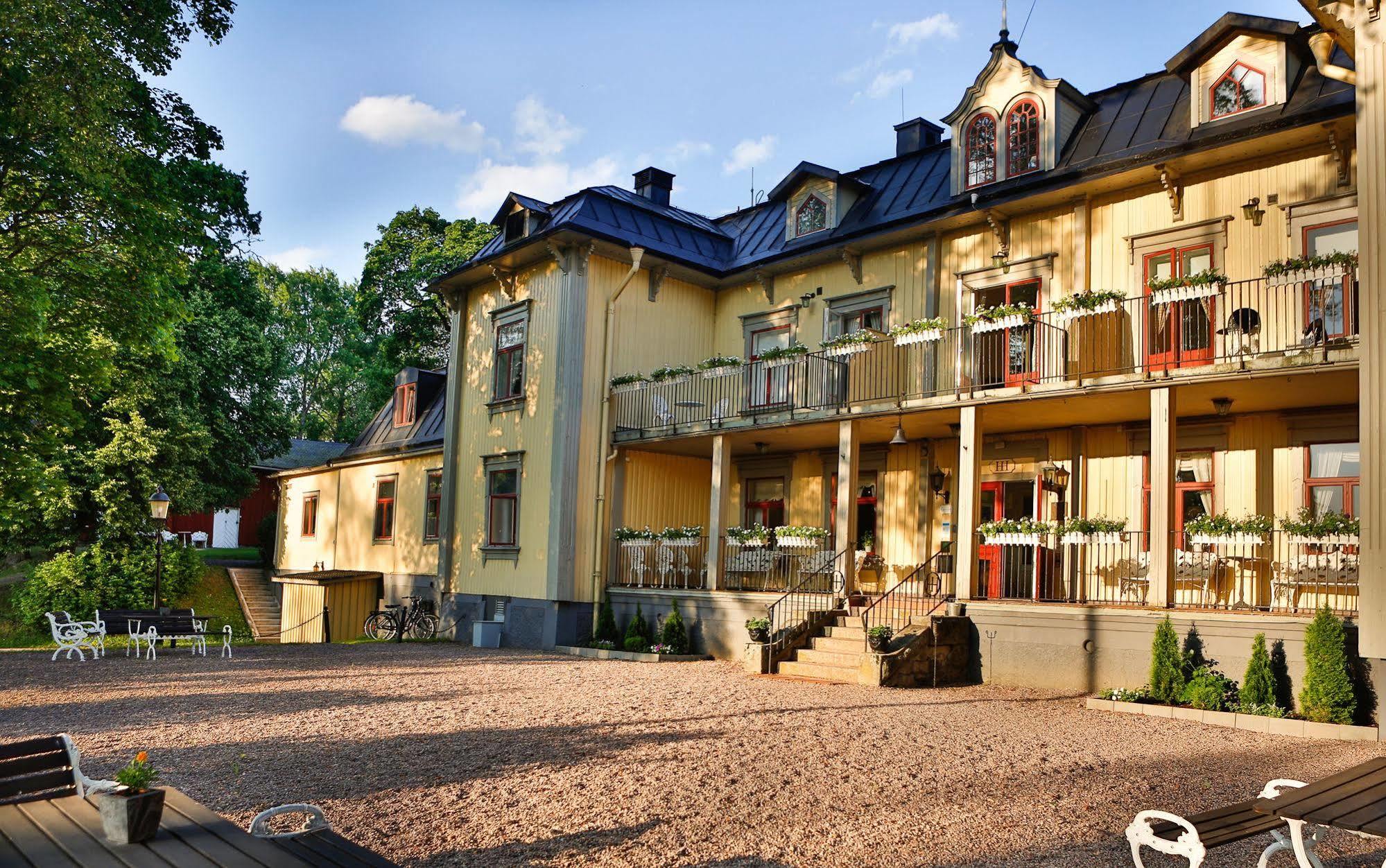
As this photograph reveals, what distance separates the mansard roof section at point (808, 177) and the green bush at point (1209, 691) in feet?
35.1

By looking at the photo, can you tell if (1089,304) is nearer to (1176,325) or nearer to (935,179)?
(1176,325)

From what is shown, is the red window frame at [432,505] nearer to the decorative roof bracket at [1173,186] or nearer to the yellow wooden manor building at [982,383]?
the yellow wooden manor building at [982,383]

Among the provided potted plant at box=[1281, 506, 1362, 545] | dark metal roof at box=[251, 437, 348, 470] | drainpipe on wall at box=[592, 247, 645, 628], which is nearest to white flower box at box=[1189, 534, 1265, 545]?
potted plant at box=[1281, 506, 1362, 545]

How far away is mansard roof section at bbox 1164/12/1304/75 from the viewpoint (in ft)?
43.4

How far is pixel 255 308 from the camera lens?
3019 cm

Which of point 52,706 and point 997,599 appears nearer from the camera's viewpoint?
point 52,706

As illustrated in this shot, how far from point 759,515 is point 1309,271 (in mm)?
10602

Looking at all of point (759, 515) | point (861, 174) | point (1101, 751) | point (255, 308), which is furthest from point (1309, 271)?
point (255, 308)

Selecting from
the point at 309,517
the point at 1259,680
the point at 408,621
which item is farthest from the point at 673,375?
the point at 309,517

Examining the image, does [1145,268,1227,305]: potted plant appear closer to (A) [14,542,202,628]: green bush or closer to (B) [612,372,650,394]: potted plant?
(B) [612,372,650,394]: potted plant

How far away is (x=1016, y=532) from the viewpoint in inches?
532

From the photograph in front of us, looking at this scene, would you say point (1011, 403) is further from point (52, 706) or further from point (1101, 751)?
point (52, 706)

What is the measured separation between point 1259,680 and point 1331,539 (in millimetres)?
1814

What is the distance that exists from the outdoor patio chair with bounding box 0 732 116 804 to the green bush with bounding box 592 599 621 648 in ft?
43.3
